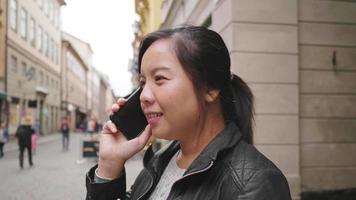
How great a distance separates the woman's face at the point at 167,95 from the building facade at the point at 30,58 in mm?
14325

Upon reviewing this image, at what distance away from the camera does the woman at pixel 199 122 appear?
120 centimetres

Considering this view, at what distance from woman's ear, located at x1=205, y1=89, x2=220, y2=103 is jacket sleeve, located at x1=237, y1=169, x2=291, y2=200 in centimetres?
33

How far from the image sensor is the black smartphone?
168 centimetres

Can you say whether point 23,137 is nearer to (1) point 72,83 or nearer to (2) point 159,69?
(2) point 159,69

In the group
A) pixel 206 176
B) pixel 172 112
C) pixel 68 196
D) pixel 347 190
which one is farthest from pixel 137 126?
pixel 347 190

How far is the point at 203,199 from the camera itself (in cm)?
123

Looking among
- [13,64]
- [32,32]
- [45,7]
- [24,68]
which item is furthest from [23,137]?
[24,68]

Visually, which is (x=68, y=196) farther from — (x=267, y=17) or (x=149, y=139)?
(x=149, y=139)

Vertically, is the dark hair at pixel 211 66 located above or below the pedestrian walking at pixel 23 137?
above

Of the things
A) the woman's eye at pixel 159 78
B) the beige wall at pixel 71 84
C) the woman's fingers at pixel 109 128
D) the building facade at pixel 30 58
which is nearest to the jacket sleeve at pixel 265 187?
the woman's eye at pixel 159 78

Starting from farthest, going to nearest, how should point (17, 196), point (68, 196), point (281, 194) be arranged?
point (17, 196), point (68, 196), point (281, 194)

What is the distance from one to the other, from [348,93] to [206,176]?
614 cm

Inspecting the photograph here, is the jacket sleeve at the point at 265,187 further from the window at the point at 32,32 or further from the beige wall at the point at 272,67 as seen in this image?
the window at the point at 32,32

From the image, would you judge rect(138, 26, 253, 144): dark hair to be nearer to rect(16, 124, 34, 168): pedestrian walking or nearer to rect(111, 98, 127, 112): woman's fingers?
rect(111, 98, 127, 112): woman's fingers
